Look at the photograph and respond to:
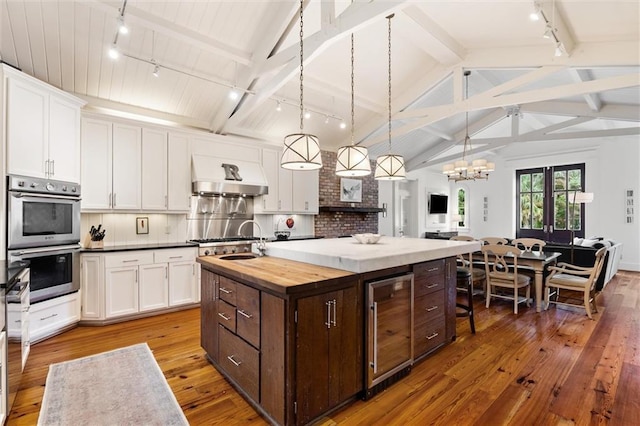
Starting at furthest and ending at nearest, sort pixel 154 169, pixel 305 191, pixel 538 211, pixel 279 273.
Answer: pixel 538 211 → pixel 305 191 → pixel 154 169 → pixel 279 273

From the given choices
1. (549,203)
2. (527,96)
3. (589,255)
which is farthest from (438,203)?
(527,96)

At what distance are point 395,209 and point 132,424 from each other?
27.0 feet

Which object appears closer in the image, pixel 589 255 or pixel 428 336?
pixel 428 336

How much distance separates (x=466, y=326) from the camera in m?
3.73

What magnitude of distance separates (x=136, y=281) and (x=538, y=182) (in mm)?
10355

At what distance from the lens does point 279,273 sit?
2135 millimetres

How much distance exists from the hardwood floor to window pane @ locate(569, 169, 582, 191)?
18.6ft

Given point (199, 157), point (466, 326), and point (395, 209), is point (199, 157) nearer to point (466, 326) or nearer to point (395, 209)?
point (466, 326)

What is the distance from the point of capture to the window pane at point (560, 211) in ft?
28.4

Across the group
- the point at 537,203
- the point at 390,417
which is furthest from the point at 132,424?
the point at 537,203

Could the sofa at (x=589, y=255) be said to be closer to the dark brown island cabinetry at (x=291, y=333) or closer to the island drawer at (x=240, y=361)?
the dark brown island cabinetry at (x=291, y=333)

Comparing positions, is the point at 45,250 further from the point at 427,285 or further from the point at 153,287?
the point at 427,285

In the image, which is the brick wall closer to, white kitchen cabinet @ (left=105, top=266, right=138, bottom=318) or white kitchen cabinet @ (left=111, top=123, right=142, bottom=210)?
white kitchen cabinet @ (left=111, top=123, right=142, bottom=210)

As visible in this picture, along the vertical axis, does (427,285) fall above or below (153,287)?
above
